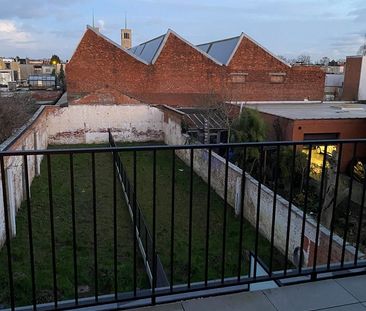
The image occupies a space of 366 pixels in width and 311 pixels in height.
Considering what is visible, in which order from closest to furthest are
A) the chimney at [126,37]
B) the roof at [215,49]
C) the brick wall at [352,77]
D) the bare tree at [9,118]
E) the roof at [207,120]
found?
the bare tree at [9,118] < the roof at [207,120] < the roof at [215,49] < the brick wall at [352,77] < the chimney at [126,37]

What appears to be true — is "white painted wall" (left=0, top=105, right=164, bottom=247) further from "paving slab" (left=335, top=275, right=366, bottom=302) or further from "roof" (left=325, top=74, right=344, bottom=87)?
"roof" (left=325, top=74, right=344, bottom=87)

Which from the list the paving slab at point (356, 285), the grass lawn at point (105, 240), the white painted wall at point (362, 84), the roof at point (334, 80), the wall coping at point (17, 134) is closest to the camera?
the paving slab at point (356, 285)

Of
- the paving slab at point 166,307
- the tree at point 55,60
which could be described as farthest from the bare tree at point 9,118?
the tree at point 55,60

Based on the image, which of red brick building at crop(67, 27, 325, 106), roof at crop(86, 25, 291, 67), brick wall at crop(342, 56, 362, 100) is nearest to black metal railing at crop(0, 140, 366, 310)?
red brick building at crop(67, 27, 325, 106)

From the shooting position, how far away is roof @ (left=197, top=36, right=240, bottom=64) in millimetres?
25953

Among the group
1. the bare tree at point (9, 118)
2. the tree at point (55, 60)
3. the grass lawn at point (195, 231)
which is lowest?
the grass lawn at point (195, 231)

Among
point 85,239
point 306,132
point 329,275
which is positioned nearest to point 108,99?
point 306,132

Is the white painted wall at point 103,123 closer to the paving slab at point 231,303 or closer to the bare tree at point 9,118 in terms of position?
the bare tree at point 9,118

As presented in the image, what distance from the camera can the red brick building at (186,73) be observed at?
77.2 ft

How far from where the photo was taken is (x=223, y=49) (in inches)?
1086

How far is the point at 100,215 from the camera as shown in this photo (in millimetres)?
9555

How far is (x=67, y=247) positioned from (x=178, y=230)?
2750mm

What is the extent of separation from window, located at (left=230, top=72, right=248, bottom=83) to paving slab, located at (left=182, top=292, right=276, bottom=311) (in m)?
24.1

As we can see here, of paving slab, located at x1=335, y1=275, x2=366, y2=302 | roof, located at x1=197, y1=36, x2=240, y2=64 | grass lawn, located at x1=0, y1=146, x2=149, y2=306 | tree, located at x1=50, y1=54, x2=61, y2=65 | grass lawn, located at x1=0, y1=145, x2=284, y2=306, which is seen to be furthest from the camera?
tree, located at x1=50, y1=54, x2=61, y2=65
